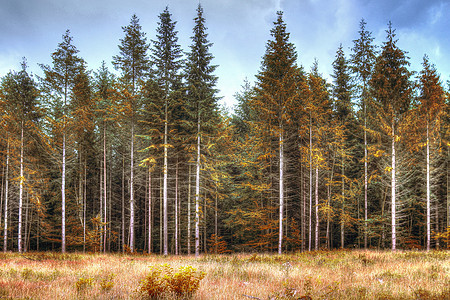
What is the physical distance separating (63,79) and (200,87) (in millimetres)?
9768

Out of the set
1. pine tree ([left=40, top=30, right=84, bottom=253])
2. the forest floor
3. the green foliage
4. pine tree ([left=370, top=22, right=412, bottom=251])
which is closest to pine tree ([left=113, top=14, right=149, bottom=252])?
pine tree ([left=40, top=30, right=84, bottom=253])

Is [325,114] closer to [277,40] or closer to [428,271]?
[277,40]

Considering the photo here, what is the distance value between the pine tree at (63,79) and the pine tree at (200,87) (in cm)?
824

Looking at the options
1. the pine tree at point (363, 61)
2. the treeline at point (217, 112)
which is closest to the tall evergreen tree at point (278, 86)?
the treeline at point (217, 112)

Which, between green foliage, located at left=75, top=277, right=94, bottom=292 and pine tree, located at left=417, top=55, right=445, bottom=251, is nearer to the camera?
green foliage, located at left=75, top=277, right=94, bottom=292

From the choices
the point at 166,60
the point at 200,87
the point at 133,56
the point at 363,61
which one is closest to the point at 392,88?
the point at 363,61

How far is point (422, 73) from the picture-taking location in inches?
641

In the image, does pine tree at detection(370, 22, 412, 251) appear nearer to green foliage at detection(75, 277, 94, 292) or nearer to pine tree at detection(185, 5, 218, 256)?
pine tree at detection(185, 5, 218, 256)

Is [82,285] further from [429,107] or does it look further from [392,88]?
[429,107]

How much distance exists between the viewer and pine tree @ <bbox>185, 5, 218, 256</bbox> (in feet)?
52.5

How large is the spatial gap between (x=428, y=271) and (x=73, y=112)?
20.7 m

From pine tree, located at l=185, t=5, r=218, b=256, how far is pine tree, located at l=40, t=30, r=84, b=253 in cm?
824

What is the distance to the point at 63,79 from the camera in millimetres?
16750

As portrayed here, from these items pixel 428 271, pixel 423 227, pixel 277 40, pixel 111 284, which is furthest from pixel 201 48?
pixel 423 227
